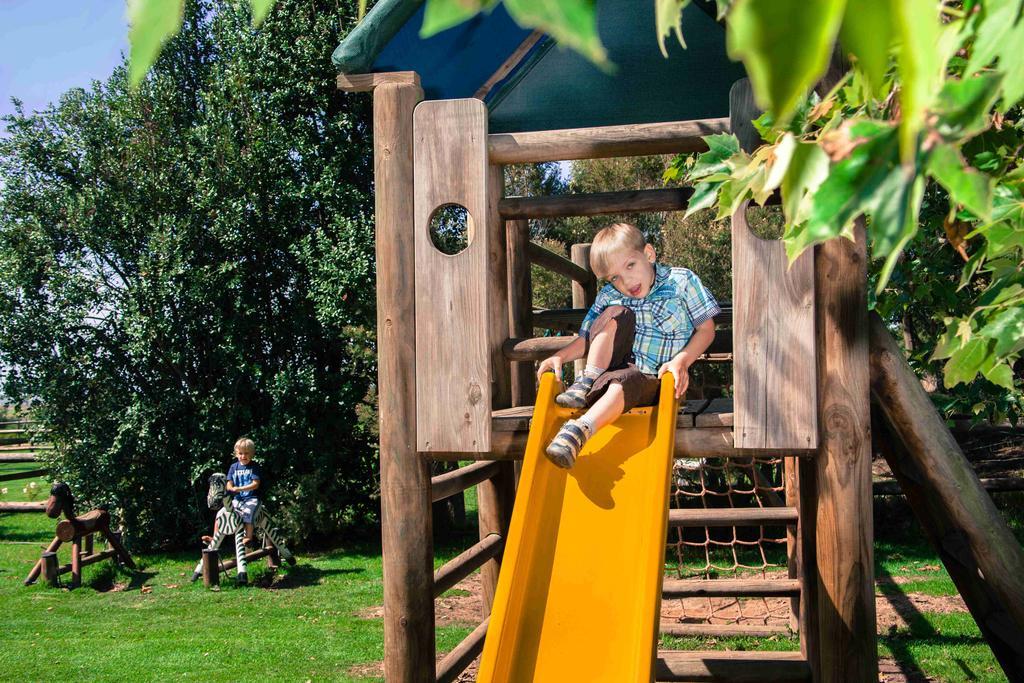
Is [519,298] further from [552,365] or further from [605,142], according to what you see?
[605,142]

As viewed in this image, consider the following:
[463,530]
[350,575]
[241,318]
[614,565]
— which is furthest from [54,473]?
[614,565]

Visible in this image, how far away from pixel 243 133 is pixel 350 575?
5.86 m

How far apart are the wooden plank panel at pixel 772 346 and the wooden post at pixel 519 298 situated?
3.15 meters

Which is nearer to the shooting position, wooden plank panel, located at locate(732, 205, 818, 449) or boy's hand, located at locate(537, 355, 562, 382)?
wooden plank panel, located at locate(732, 205, 818, 449)

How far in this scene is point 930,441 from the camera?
3.61 m

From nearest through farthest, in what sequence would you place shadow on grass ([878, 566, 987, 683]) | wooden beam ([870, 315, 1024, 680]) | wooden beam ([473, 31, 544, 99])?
wooden beam ([870, 315, 1024, 680]), wooden beam ([473, 31, 544, 99]), shadow on grass ([878, 566, 987, 683])

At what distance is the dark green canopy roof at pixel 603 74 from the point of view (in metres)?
5.82

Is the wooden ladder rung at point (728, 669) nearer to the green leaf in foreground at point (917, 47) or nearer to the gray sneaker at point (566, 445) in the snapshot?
the gray sneaker at point (566, 445)

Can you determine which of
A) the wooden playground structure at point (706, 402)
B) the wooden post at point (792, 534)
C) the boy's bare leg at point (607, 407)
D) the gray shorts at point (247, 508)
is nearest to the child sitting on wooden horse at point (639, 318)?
the boy's bare leg at point (607, 407)

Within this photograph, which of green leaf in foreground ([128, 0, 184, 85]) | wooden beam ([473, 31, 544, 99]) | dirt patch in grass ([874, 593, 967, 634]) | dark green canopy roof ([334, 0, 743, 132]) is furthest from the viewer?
dirt patch in grass ([874, 593, 967, 634])

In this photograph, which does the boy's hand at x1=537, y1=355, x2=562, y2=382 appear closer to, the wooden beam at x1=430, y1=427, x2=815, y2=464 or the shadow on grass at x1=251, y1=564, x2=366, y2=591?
the wooden beam at x1=430, y1=427, x2=815, y2=464

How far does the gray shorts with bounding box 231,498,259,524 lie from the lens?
10.3 metres

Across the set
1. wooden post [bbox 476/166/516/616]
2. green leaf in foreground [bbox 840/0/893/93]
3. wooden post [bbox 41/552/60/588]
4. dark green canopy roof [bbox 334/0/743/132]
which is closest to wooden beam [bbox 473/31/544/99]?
dark green canopy roof [bbox 334/0/743/132]

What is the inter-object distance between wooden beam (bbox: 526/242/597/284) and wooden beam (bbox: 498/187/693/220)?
88.1 inches
